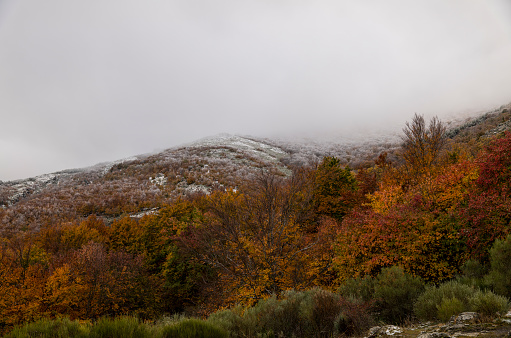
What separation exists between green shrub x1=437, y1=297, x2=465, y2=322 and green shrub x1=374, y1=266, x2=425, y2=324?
251 centimetres

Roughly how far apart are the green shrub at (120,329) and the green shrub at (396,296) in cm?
743

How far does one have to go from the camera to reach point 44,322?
6.01m

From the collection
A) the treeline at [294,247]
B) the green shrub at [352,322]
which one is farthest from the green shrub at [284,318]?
the treeline at [294,247]

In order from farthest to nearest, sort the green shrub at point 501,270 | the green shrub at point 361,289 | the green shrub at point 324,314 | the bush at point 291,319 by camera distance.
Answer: the green shrub at point 361,289, the green shrub at point 501,270, the green shrub at point 324,314, the bush at point 291,319

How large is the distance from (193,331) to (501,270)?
353 inches

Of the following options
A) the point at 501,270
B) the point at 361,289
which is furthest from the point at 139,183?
the point at 501,270

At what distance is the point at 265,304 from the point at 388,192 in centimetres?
1233

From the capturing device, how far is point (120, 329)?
562cm

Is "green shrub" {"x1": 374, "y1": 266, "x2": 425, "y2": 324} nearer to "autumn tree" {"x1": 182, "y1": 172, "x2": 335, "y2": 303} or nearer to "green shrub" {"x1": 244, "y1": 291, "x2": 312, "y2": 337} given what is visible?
"green shrub" {"x1": 244, "y1": 291, "x2": 312, "y2": 337}

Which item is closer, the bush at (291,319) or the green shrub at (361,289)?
the bush at (291,319)

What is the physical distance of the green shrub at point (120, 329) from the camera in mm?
5516

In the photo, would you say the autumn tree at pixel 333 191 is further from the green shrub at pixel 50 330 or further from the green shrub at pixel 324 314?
the green shrub at pixel 50 330

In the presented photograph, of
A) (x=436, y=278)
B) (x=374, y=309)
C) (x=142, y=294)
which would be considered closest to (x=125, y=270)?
(x=142, y=294)

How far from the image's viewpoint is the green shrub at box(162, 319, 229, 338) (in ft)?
19.1
